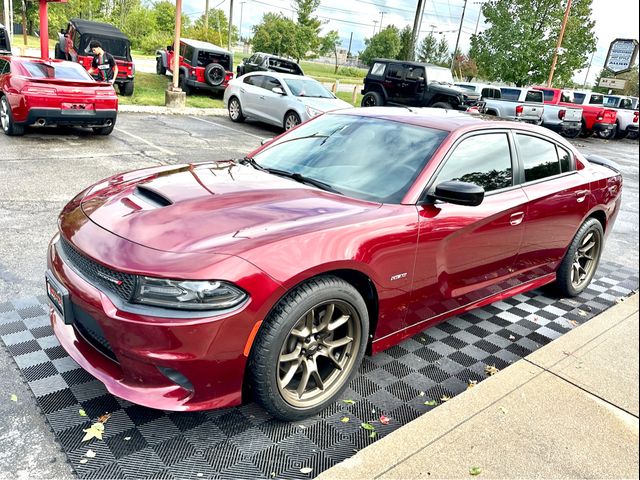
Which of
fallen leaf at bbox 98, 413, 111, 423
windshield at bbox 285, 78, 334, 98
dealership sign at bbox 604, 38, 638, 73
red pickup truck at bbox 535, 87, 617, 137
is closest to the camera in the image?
fallen leaf at bbox 98, 413, 111, 423

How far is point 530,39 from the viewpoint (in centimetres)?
2980

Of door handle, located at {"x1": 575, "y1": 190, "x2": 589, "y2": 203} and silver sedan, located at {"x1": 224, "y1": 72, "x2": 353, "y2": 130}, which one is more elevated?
door handle, located at {"x1": 575, "y1": 190, "x2": 589, "y2": 203}

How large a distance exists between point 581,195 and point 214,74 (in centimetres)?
1636

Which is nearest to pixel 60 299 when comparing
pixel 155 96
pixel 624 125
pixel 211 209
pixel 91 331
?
pixel 91 331

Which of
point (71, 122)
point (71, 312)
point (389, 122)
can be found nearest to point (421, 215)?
point (389, 122)

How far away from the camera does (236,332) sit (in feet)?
7.81

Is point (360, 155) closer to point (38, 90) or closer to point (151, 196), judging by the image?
point (151, 196)

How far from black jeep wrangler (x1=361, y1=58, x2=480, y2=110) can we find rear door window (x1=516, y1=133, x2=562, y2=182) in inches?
519

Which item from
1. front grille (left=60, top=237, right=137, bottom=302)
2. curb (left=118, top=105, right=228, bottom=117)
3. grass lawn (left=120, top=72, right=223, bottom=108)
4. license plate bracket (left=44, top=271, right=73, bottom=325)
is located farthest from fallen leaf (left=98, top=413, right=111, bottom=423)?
grass lawn (left=120, top=72, right=223, bottom=108)

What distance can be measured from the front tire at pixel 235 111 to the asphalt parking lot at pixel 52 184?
389 mm

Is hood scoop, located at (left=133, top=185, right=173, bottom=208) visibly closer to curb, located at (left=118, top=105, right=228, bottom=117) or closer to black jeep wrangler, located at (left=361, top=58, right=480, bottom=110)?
curb, located at (left=118, top=105, right=228, bottom=117)

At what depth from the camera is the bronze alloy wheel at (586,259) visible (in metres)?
4.86

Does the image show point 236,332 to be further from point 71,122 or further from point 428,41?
point 428,41

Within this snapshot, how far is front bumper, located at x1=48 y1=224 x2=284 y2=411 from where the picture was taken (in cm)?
232
